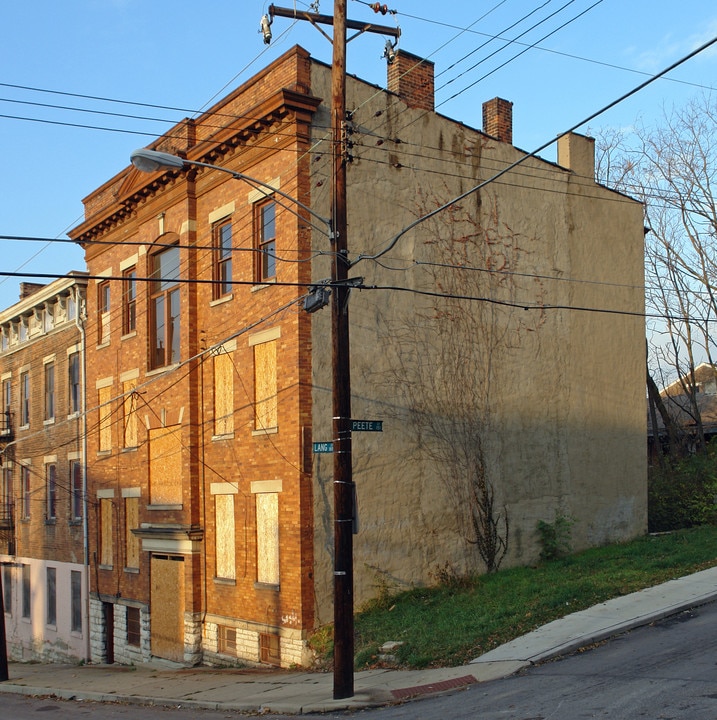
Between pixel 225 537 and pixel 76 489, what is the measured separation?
10197 mm

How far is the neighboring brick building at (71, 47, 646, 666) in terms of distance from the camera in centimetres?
1917

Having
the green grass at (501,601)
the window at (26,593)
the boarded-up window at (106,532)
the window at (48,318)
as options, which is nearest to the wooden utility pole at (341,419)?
the green grass at (501,601)

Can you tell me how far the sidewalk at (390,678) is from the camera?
1360 centimetres

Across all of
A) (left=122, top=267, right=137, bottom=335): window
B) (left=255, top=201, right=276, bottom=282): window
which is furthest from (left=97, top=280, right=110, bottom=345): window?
(left=255, top=201, right=276, bottom=282): window

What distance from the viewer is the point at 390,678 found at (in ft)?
47.9

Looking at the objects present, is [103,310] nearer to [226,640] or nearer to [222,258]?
[222,258]

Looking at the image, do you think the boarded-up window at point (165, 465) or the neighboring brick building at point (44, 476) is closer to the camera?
the boarded-up window at point (165, 465)

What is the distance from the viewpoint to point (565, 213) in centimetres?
2427

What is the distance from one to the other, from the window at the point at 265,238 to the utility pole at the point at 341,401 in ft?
18.7

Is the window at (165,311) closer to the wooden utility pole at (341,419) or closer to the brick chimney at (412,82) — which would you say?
the brick chimney at (412,82)

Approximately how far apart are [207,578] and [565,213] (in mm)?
13088

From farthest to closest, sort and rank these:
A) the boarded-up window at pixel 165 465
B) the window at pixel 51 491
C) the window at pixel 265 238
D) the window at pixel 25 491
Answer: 1. the window at pixel 25 491
2. the window at pixel 51 491
3. the boarded-up window at pixel 165 465
4. the window at pixel 265 238

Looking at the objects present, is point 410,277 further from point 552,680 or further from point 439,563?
point 552,680

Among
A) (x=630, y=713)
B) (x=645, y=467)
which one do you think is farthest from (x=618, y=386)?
(x=630, y=713)
